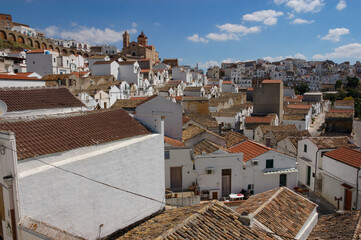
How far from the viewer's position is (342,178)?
16.8m

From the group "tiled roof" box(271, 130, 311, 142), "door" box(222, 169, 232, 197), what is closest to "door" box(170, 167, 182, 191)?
"door" box(222, 169, 232, 197)

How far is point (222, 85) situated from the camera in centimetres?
6538

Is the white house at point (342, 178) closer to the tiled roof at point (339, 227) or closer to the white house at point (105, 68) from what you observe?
the tiled roof at point (339, 227)

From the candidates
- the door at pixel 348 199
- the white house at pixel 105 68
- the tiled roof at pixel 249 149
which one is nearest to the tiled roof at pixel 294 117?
the tiled roof at pixel 249 149

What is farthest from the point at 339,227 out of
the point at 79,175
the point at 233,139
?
the point at 79,175

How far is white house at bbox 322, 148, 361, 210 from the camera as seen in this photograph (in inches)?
621

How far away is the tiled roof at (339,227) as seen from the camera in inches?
438

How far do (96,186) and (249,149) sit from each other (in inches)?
482

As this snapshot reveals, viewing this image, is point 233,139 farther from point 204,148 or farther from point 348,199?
point 348,199

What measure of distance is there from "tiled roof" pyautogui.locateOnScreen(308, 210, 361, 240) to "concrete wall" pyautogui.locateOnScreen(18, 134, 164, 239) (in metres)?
6.66

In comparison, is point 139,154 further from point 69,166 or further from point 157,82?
point 157,82

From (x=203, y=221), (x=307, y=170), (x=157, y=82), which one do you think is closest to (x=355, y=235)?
(x=203, y=221)

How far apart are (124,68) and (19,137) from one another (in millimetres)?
38026

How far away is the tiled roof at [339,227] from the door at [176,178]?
6.24 meters
